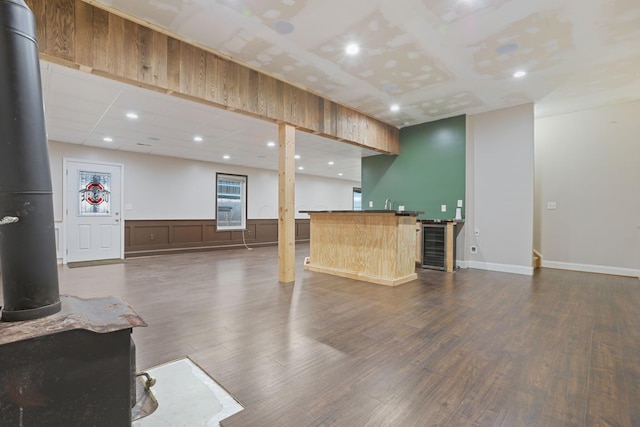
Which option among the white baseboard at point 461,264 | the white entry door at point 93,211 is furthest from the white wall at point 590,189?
the white entry door at point 93,211

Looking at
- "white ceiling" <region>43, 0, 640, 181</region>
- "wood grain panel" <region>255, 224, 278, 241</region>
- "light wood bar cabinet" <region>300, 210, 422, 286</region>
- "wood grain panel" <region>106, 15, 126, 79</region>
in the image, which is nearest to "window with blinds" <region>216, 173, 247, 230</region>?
"wood grain panel" <region>255, 224, 278, 241</region>

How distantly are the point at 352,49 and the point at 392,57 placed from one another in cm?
53

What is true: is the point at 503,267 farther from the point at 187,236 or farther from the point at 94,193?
the point at 94,193

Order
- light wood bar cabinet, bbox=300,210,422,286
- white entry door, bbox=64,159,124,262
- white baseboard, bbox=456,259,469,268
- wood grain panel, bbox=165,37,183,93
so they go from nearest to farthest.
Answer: wood grain panel, bbox=165,37,183,93 < light wood bar cabinet, bbox=300,210,422,286 < white baseboard, bbox=456,259,469,268 < white entry door, bbox=64,159,124,262

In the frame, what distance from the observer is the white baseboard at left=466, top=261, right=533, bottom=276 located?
506 centimetres

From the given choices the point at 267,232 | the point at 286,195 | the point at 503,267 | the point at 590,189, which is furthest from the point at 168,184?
the point at 590,189

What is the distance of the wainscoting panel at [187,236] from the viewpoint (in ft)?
24.4

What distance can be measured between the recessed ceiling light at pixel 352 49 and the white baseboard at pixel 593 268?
5339 mm

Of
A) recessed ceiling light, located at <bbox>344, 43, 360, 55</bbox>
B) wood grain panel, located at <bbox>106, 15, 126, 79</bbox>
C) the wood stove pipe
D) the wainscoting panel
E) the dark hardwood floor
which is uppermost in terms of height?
recessed ceiling light, located at <bbox>344, 43, 360, 55</bbox>

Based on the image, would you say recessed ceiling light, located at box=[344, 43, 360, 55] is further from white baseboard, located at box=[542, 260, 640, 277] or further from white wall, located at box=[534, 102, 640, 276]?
white baseboard, located at box=[542, 260, 640, 277]

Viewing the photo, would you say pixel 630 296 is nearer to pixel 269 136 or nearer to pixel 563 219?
pixel 563 219

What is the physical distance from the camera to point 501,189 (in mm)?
5344

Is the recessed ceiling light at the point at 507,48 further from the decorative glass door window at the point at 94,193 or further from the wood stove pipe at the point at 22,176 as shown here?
the decorative glass door window at the point at 94,193

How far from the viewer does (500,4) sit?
8.61 ft
